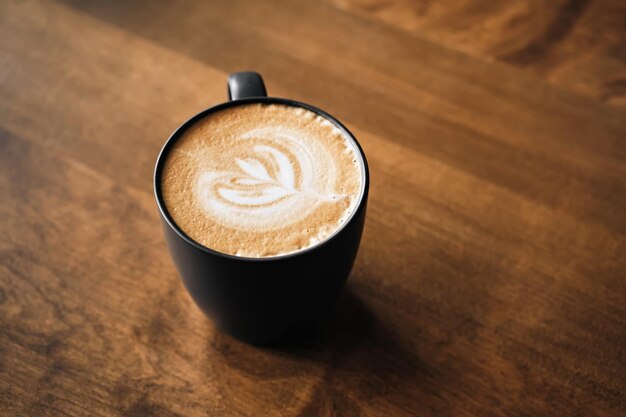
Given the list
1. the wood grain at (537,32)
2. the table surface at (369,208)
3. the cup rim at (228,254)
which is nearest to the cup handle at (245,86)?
the cup rim at (228,254)

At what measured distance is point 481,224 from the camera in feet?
2.85

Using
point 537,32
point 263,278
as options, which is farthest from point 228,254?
point 537,32

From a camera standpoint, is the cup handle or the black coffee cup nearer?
the black coffee cup

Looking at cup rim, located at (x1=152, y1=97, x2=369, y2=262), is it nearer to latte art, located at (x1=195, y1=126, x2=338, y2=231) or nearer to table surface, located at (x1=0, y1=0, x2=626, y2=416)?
latte art, located at (x1=195, y1=126, x2=338, y2=231)

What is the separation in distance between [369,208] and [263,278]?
287 millimetres

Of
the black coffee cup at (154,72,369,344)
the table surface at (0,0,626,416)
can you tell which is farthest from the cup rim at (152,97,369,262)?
the table surface at (0,0,626,416)

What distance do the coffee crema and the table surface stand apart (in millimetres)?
161

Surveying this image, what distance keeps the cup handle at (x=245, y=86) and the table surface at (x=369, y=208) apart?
0.20 meters

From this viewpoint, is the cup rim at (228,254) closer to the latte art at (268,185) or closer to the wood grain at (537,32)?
the latte art at (268,185)

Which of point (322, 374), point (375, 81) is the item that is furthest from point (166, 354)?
point (375, 81)

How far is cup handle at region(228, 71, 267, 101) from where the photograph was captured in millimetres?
768

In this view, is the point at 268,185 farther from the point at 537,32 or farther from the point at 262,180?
the point at 537,32

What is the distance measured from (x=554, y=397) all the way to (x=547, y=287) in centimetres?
14

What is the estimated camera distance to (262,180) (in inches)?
27.4
